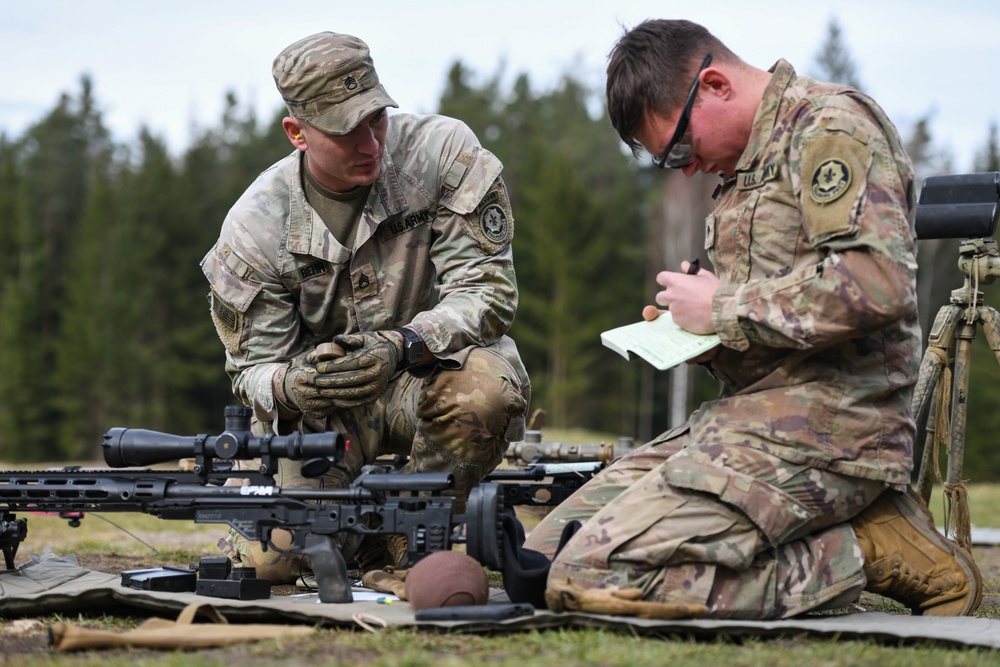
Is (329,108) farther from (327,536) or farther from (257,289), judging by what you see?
(327,536)

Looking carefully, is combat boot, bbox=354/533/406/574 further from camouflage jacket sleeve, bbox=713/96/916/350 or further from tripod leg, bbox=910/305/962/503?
tripod leg, bbox=910/305/962/503

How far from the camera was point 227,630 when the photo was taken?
3.69 meters

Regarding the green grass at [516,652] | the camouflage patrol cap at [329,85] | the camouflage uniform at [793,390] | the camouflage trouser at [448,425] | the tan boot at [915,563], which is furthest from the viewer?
the camouflage trouser at [448,425]

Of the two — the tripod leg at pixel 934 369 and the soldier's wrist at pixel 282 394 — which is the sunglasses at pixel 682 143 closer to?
the tripod leg at pixel 934 369

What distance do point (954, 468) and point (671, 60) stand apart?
2557 millimetres

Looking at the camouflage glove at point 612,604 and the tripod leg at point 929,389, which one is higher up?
the tripod leg at point 929,389

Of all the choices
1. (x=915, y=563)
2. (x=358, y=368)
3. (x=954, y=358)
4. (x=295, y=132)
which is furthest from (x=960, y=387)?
(x=295, y=132)

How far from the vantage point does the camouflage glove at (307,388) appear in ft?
16.2

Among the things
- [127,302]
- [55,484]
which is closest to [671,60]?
[55,484]

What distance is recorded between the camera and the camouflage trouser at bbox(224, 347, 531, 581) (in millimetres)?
5348

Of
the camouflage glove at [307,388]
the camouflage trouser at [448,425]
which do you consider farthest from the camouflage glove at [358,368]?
the camouflage trouser at [448,425]

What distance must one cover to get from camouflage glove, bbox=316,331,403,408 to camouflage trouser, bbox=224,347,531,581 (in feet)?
1.52

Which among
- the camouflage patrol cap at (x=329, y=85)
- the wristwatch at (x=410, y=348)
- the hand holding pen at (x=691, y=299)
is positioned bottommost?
the wristwatch at (x=410, y=348)

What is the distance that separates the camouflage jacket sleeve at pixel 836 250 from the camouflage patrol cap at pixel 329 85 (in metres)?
1.99
